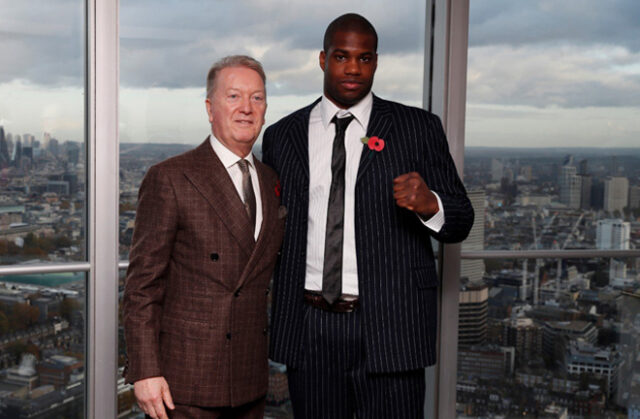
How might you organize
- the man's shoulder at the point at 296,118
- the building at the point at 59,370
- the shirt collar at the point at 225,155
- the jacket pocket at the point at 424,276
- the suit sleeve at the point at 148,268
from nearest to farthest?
the suit sleeve at the point at 148,268
the shirt collar at the point at 225,155
the jacket pocket at the point at 424,276
the man's shoulder at the point at 296,118
the building at the point at 59,370

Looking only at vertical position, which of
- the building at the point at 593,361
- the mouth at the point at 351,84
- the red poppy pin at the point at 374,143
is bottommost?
the building at the point at 593,361

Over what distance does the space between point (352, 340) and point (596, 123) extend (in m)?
1.47

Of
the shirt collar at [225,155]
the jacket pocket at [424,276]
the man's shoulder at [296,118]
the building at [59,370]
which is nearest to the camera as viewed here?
the shirt collar at [225,155]

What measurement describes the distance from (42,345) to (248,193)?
3.59 feet

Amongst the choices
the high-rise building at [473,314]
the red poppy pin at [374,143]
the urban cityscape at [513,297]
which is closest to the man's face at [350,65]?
the red poppy pin at [374,143]

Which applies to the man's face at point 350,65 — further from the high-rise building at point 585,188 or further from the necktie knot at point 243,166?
the high-rise building at point 585,188

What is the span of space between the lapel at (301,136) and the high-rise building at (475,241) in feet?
2.83

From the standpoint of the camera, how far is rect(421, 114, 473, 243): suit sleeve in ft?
5.66

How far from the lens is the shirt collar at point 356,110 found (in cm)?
182

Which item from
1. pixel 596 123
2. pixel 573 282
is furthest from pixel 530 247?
pixel 596 123

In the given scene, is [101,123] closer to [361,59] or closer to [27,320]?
[27,320]

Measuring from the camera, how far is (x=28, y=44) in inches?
85.2

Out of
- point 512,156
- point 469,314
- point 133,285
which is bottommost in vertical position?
point 469,314

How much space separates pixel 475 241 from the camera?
97.9 inches
